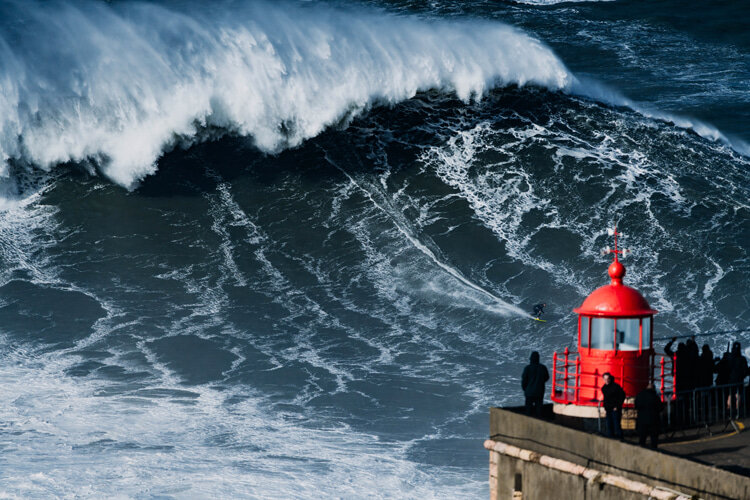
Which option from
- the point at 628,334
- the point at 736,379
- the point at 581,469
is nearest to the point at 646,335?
the point at 628,334

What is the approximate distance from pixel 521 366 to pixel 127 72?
13.3 metres

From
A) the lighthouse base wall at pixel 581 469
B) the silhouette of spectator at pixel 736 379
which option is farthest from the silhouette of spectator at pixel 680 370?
the lighthouse base wall at pixel 581 469

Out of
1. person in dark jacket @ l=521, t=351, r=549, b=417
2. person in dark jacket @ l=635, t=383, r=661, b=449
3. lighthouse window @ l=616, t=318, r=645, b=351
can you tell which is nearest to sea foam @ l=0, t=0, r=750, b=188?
person in dark jacket @ l=521, t=351, r=549, b=417

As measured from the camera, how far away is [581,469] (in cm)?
911

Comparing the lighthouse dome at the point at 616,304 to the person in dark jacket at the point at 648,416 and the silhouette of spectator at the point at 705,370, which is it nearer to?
the person in dark jacket at the point at 648,416

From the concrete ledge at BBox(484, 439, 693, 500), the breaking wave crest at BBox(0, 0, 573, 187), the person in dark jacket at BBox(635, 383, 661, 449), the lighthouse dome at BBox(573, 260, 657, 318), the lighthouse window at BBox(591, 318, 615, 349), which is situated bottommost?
the concrete ledge at BBox(484, 439, 693, 500)

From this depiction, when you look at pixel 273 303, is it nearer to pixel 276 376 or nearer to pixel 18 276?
pixel 276 376

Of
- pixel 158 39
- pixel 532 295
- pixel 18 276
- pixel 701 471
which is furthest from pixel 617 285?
pixel 158 39

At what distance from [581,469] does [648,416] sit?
661 mm

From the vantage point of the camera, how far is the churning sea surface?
45.8ft

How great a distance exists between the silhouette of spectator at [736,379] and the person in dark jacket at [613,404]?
1476mm

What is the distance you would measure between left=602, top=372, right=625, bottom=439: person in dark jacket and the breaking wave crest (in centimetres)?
1603

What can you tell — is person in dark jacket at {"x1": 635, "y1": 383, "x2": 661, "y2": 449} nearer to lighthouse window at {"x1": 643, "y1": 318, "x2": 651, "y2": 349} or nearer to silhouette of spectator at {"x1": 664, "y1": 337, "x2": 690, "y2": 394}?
lighthouse window at {"x1": 643, "y1": 318, "x2": 651, "y2": 349}

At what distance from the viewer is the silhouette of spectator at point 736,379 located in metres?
10.5
